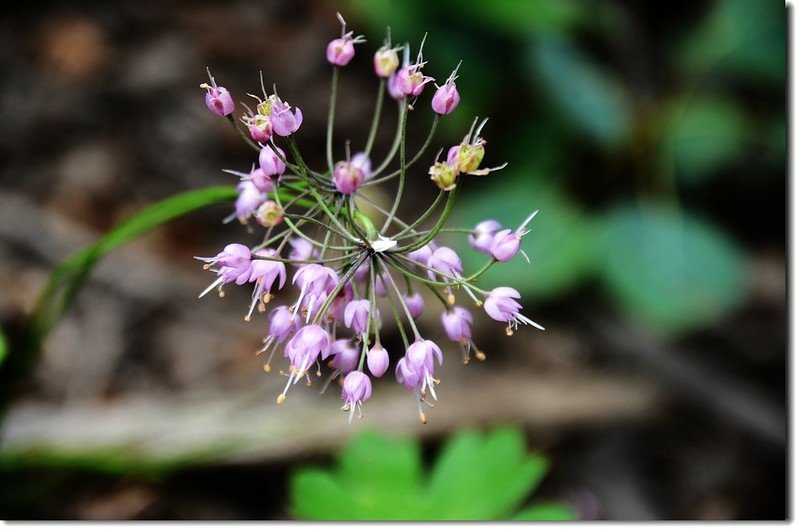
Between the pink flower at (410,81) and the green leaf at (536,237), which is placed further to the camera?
the green leaf at (536,237)

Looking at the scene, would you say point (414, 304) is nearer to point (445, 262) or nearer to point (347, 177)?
point (445, 262)

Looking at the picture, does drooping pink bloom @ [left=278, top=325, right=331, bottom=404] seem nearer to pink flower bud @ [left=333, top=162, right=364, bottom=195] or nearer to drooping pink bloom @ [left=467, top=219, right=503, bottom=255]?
pink flower bud @ [left=333, top=162, right=364, bottom=195]

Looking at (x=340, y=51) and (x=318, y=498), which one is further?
(x=318, y=498)

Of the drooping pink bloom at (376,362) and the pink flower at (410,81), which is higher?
the pink flower at (410,81)

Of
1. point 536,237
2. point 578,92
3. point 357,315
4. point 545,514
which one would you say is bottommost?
point 545,514

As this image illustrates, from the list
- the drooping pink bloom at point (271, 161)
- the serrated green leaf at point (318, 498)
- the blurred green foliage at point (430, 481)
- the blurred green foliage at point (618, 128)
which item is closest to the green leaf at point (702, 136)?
the blurred green foliage at point (618, 128)

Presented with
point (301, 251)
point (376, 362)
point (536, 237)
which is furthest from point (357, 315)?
point (536, 237)

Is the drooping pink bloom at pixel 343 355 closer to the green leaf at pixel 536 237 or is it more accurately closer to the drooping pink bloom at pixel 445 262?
the drooping pink bloom at pixel 445 262

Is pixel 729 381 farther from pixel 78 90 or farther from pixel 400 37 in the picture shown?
pixel 78 90
